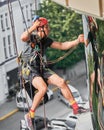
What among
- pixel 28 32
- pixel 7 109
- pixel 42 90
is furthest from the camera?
pixel 7 109

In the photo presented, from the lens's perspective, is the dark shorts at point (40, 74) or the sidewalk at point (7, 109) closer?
the dark shorts at point (40, 74)

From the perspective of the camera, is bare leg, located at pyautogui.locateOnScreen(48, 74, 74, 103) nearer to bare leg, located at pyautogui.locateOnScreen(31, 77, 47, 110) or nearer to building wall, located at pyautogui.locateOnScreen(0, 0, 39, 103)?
bare leg, located at pyautogui.locateOnScreen(31, 77, 47, 110)

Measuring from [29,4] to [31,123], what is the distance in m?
5.24

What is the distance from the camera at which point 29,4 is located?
7.07 meters

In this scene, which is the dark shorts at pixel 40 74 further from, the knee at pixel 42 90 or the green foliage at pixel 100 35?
the green foliage at pixel 100 35

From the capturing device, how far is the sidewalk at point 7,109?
6.65 metres

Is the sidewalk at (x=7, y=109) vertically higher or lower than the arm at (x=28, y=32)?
lower

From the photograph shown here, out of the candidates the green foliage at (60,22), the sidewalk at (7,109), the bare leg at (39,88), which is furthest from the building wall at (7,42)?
the bare leg at (39,88)

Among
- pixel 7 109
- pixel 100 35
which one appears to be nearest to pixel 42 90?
pixel 100 35

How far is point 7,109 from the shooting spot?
686cm

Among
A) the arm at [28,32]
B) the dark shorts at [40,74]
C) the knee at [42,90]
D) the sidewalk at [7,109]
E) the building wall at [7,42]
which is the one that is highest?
the arm at [28,32]

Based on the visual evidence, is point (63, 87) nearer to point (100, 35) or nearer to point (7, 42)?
point (100, 35)

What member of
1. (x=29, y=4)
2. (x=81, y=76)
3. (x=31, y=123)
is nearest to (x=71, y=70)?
(x=81, y=76)

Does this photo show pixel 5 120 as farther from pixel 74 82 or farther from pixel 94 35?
pixel 94 35
